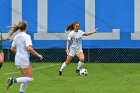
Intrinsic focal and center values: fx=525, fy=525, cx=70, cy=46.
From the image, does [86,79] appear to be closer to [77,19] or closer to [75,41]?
[75,41]

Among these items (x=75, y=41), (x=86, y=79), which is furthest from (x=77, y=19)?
(x=86, y=79)

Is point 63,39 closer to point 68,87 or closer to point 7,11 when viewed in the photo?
point 7,11

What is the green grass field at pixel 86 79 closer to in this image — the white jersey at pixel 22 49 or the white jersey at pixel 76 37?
the white jersey at pixel 76 37

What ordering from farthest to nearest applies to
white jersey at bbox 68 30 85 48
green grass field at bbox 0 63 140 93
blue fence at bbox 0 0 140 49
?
blue fence at bbox 0 0 140 49, white jersey at bbox 68 30 85 48, green grass field at bbox 0 63 140 93

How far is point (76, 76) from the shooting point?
18.1 m

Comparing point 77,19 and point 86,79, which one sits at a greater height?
point 77,19

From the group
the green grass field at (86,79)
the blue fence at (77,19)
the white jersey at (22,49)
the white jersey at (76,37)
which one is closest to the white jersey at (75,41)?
the white jersey at (76,37)

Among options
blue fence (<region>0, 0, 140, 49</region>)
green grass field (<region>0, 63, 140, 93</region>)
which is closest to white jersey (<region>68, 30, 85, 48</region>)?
green grass field (<region>0, 63, 140, 93</region>)

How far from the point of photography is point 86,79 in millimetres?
16953

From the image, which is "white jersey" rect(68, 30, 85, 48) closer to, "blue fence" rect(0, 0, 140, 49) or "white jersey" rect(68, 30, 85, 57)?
"white jersey" rect(68, 30, 85, 57)

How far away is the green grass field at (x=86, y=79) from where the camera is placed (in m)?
14.0

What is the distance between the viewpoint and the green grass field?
14016 mm

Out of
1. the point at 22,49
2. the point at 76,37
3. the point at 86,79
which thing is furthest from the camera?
the point at 76,37

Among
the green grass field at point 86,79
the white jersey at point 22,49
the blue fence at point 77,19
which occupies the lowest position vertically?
the green grass field at point 86,79
